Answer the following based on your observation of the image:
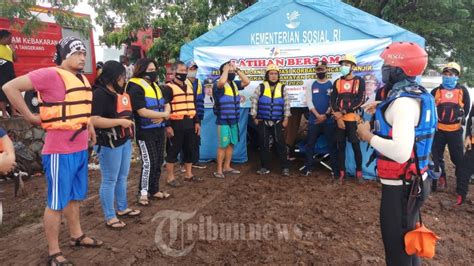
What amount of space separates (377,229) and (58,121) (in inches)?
Answer: 137

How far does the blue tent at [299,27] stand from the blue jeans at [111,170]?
3355 millimetres

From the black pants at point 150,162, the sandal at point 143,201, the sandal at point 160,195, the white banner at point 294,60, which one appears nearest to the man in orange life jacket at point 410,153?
the black pants at point 150,162

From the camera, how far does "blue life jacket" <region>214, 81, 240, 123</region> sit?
6.23 m

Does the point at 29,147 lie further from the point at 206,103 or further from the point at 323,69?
the point at 323,69

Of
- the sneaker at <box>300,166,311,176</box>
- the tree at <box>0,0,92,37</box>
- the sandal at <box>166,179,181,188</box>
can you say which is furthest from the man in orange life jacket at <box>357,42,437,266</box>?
the tree at <box>0,0,92,37</box>

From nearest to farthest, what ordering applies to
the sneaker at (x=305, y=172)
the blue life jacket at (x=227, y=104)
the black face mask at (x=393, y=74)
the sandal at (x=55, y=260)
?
the black face mask at (x=393, y=74) → the sandal at (x=55, y=260) → the blue life jacket at (x=227, y=104) → the sneaker at (x=305, y=172)

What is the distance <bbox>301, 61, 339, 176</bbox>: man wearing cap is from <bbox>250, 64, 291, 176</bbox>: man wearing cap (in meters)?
0.42

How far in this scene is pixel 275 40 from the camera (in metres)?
6.71

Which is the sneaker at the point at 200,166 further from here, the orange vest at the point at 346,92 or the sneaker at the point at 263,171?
the orange vest at the point at 346,92

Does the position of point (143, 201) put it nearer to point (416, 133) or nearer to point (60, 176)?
point (60, 176)

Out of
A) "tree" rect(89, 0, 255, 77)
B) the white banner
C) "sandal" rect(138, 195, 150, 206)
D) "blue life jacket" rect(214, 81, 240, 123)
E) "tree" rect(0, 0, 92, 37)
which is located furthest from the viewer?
"tree" rect(89, 0, 255, 77)

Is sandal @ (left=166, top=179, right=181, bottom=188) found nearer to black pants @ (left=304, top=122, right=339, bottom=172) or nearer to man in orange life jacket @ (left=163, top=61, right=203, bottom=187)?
man in orange life jacket @ (left=163, top=61, right=203, bottom=187)

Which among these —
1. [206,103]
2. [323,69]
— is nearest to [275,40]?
[323,69]

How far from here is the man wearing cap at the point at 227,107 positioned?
6.22m
